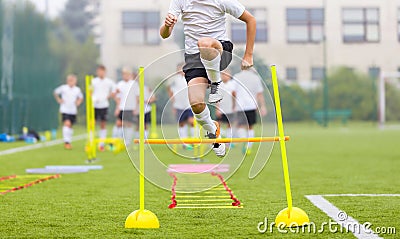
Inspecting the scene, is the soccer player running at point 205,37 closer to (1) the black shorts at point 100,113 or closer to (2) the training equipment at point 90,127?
(2) the training equipment at point 90,127

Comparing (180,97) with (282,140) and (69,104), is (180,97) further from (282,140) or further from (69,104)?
(69,104)

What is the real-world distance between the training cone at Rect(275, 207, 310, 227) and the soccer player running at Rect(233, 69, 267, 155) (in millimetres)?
834

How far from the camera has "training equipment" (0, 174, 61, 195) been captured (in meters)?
8.46

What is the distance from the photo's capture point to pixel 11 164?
12.8 meters

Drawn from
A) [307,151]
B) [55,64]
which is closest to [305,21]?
[55,64]

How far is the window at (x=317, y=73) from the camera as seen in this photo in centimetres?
3606

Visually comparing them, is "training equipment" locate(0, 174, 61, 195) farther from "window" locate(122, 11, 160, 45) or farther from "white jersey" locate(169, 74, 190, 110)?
"window" locate(122, 11, 160, 45)

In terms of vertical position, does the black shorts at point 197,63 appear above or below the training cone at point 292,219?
above

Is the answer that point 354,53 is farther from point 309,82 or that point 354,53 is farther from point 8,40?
point 8,40

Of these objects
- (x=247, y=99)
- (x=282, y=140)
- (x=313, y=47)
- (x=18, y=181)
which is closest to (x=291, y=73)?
(x=313, y=47)

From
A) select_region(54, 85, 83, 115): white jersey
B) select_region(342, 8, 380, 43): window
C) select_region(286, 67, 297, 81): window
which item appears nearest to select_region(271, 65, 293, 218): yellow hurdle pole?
select_region(54, 85, 83, 115): white jersey

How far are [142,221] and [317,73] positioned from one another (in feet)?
105

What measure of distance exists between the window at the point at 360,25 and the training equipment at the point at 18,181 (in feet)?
88.5

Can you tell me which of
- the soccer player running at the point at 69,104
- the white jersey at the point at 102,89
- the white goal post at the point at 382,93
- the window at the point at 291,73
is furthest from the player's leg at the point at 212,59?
the window at the point at 291,73
